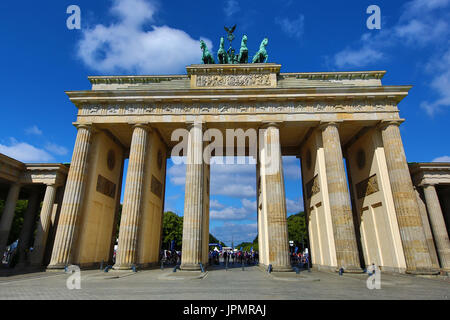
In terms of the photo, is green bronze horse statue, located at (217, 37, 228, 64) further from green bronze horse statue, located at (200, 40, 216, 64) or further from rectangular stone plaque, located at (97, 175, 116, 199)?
rectangular stone plaque, located at (97, 175, 116, 199)

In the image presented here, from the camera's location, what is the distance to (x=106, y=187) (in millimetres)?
21547

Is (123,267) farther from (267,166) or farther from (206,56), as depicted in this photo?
(206,56)

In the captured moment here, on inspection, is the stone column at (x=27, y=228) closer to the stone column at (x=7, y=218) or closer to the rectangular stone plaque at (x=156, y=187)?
the stone column at (x=7, y=218)

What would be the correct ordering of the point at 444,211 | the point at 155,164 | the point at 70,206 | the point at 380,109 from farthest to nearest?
1. the point at 444,211
2. the point at 155,164
3. the point at 380,109
4. the point at 70,206

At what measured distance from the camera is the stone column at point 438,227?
733 inches

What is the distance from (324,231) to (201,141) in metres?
11.1

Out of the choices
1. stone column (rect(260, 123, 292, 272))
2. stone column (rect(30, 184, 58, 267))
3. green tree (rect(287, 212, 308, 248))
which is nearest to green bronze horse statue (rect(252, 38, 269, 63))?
stone column (rect(260, 123, 292, 272))

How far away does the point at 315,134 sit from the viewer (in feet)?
66.1

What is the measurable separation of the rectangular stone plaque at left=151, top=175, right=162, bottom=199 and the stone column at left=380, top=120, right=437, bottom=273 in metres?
17.9

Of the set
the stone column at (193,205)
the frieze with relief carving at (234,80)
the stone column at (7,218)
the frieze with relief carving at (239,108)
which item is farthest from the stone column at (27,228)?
the frieze with relief carving at (234,80)

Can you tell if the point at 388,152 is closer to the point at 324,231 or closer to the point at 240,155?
the point at 324,231

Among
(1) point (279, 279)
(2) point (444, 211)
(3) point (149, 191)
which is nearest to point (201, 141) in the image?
(3) point (149, 191)

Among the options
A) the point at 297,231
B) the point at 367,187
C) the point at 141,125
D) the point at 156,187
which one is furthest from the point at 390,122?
the point at 297,231

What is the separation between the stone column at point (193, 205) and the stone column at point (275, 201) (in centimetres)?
464
